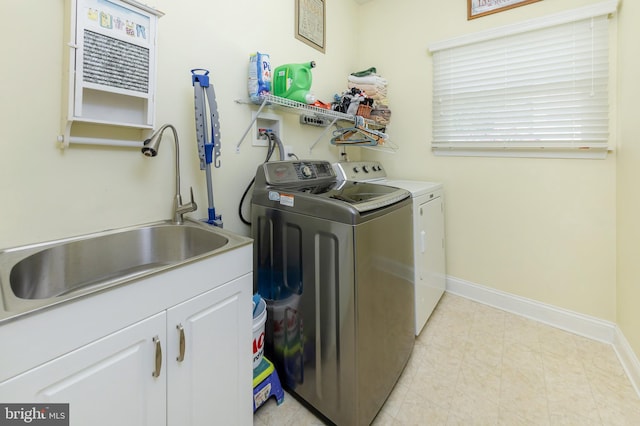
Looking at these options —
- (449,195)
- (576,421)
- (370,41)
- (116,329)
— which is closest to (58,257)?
(116,329)

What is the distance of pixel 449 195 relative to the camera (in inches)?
97.7

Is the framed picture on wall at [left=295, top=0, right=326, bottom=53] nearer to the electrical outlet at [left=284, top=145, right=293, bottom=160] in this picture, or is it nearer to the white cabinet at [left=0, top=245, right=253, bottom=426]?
the electrical outlet at [left=284, top=145, right=293, bottom=160]

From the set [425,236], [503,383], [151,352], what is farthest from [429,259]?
[151,352]

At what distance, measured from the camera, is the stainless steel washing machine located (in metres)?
1.18

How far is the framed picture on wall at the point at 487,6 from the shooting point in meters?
2.08

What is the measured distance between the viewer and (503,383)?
155 cm

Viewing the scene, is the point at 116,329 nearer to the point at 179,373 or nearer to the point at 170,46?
the point at 179,373

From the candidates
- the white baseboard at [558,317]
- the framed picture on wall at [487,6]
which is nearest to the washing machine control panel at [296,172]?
the white baseboard at [558,317]

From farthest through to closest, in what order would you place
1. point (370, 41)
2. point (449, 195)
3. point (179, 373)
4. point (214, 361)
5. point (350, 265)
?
point (370, 41) → point (449, 195) → point (350, 265) → point (214, 361) → point (179, 373)

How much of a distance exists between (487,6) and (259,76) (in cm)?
193

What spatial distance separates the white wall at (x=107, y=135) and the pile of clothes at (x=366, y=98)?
0.44 m

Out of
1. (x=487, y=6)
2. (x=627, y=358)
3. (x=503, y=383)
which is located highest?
(x=487, y=6)

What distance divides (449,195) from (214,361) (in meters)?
2.24

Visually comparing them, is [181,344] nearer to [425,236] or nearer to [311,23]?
[425,236]
